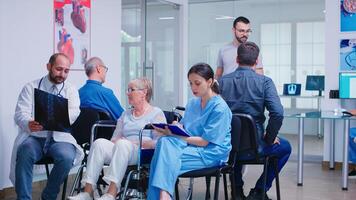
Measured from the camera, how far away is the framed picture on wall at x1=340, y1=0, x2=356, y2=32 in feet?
20.6

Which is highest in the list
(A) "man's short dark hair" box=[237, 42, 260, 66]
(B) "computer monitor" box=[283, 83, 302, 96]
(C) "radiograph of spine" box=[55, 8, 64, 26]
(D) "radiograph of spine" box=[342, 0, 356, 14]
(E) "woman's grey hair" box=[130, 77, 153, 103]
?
(D) "radiograph of spine" box=[342, 0, 356, 14]

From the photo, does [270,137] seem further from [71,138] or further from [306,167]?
[306,167]

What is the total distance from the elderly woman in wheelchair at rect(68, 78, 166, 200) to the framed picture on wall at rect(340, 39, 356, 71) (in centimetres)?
330

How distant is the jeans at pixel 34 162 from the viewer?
386cm

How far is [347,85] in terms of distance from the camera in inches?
242

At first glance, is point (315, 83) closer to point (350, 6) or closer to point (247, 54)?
point (350, 6)

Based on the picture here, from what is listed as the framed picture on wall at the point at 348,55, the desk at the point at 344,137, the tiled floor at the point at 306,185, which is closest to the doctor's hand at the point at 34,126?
the tiled floor at the point at 306,185

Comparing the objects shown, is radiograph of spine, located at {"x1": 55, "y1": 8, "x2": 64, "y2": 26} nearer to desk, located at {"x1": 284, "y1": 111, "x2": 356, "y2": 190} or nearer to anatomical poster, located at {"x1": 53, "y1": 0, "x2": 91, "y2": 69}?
anatomical poster, located at {"x1": 53, "y1": 0, "x2": 91, "y2": 69}

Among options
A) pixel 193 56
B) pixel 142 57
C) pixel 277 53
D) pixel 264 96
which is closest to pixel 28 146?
pixel 264 96

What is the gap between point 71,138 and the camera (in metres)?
4.18

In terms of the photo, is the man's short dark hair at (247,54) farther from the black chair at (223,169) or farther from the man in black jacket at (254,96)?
the black chair at (223,169)

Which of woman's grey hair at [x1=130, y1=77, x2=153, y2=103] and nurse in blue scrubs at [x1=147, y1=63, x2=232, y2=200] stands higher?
woman's grey hair at [x1=130, y1=77, x2=153, y2=103]

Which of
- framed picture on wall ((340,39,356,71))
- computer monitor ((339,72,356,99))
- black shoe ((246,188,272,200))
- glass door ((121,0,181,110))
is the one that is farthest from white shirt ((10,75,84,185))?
framed picture on wall ((340,39,356,71))

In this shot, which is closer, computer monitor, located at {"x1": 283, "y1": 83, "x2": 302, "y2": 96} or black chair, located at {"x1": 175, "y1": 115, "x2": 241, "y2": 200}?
black chair, located at {"x1": 175, "y1": 115, "x2": 241, "y2": 200}
